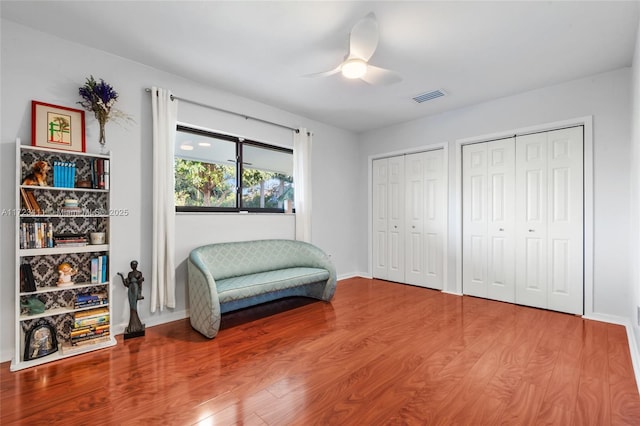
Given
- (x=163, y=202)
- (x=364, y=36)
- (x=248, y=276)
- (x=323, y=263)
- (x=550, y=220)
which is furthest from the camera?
(x=323, y=263)

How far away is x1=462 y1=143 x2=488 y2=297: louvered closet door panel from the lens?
401cm

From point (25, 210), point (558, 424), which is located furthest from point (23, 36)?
point (558, 424)

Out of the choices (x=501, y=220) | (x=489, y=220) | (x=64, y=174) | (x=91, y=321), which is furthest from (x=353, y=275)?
(x=64, y=174)

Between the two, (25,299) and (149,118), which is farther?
(149,118)

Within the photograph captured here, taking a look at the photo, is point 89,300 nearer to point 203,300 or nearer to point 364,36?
point 203,300

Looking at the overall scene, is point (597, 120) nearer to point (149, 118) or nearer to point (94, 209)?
point (149, 118)

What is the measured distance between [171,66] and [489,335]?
13.4 feet

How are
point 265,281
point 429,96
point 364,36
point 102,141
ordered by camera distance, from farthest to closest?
point 429,96, point 265,281, point 102,141, point 364,36

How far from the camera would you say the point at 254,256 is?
3643 millimetres

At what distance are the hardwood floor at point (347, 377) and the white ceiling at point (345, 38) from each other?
Answer: 103 inches

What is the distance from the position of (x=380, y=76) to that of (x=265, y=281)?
7.52ft

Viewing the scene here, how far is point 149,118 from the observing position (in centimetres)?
304

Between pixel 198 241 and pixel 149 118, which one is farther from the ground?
pixel 149 118

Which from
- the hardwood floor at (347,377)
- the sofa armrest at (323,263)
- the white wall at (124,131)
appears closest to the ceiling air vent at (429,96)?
the white wall at (124,131)
